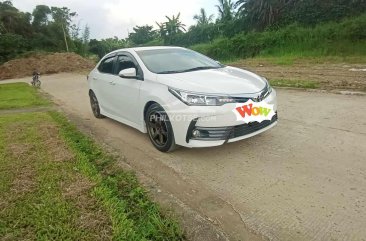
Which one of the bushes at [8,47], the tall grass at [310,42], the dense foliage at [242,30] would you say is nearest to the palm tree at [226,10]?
the dense foliage at [242,30]

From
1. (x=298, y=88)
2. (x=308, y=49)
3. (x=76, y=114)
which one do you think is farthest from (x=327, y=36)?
(x=76, y=114)

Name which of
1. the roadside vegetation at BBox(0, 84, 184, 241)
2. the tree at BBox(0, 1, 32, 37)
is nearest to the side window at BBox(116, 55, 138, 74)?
the roadside vegetation at BBox(0, 84, 184, 241)

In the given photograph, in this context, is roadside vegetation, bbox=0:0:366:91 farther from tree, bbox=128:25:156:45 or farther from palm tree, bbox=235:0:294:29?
tree, bbox=128:25:156:45

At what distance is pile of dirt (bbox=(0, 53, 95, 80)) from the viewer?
31219 mm

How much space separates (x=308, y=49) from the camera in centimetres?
2144

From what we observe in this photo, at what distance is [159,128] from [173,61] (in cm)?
131

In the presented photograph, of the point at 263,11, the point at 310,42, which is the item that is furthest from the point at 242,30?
the point at 310,42

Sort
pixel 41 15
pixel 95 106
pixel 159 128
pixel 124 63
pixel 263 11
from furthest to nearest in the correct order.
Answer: pixel 41 15, pixel 263 11, pixel 95 106, pixel 124 63, pixel 159 128

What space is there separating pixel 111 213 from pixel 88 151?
2.13 meters

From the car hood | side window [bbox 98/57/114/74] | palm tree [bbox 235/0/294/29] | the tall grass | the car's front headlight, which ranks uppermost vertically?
palm tree [bbox 235/0/294/29]

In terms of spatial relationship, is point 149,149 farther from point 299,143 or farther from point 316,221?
point 316,221

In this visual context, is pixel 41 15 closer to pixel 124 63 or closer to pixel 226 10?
pixel 226 10

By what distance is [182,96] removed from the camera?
13.9ft

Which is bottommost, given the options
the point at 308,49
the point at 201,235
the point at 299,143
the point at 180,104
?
the point at 201,235
